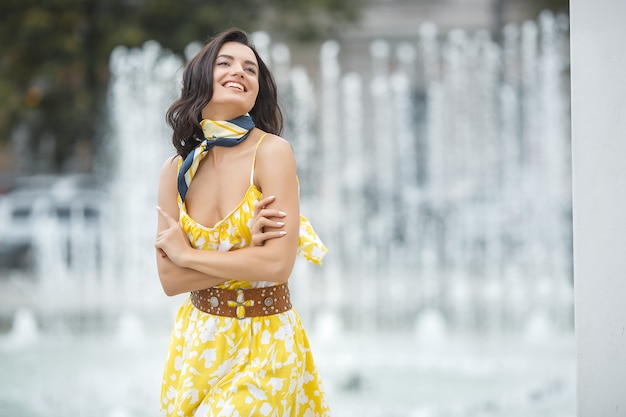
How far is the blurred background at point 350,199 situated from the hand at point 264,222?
2.82m

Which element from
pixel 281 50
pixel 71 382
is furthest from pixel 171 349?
pixel 281 50

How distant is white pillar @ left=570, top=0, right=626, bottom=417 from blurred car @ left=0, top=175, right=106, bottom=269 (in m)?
9.71

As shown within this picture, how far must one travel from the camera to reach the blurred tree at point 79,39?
13.3 metres

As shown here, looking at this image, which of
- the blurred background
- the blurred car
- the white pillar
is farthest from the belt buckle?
the blurred car

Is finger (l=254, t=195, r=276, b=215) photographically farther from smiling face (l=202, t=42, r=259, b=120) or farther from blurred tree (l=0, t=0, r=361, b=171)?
blurred tree (l=0, t=0, r=361, b=171)

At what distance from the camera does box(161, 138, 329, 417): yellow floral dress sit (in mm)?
1990

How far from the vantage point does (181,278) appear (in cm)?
207

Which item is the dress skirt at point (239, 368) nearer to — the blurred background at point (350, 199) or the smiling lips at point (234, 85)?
the smiling lips at point (234, 85)

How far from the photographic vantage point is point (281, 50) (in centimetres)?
1791

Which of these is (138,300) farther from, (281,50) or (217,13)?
(281,50)

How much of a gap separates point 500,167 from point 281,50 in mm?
5923

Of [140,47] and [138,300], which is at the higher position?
[140,47]

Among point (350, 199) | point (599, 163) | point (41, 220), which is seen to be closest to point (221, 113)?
point (599, 163)

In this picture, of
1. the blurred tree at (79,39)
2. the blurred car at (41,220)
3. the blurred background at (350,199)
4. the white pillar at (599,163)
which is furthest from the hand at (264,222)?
the blurred tree at (79,39)
